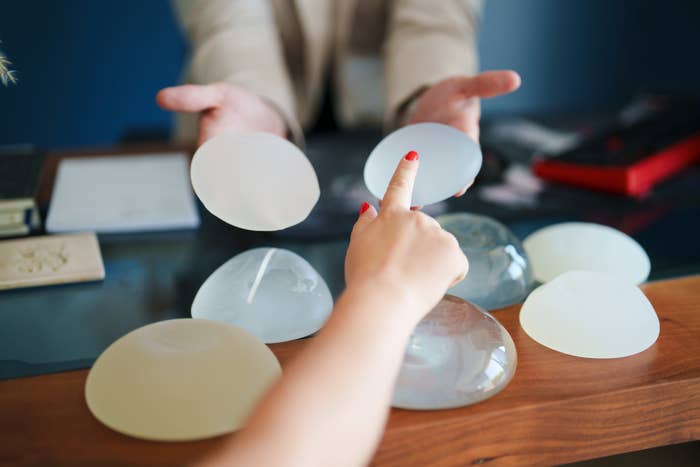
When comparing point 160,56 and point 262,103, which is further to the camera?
point 160,56

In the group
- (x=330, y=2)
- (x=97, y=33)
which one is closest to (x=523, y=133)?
(x=330, y=2)

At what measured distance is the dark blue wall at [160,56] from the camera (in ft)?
5.65

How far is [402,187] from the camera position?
0.53 meters

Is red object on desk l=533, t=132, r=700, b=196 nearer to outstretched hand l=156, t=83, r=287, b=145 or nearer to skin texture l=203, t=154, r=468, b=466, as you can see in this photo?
outstretched hand l=156, t=83, r=287, b=145

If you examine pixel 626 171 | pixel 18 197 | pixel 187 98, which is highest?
pixel 187 98

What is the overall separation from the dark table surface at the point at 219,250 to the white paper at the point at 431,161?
0.13 metres

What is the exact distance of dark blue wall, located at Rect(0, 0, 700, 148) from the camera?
172 centimetres

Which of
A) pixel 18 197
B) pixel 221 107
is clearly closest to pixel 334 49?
pixel 221 107

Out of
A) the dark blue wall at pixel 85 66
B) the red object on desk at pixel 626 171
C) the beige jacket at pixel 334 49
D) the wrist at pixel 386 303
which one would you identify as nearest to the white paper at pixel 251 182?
the wrist at pixel 386 303

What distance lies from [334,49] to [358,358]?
95cm

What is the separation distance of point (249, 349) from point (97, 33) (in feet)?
4.95

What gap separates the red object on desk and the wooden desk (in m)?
0.41

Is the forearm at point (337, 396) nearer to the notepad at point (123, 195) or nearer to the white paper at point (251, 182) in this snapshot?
the white paper at point (251, 182)

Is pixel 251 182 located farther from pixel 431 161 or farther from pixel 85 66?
pixel 85 66
